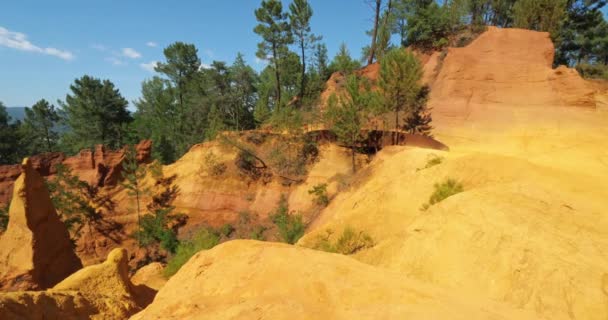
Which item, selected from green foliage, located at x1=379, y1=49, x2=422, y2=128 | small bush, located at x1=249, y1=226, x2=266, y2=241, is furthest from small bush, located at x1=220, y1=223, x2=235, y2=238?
green foliage, located at x1=379, y1=49, x2=422, y2=128

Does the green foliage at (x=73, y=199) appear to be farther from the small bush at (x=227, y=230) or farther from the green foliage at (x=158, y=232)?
the small bush at (x=227, y=230)

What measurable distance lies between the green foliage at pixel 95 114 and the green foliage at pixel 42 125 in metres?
6.94

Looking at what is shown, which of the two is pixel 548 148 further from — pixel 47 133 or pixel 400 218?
pixel 47 133

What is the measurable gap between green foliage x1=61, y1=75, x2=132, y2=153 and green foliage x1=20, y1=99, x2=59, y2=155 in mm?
6942

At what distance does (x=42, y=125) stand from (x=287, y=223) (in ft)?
140

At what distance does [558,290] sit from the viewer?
4.58 meters

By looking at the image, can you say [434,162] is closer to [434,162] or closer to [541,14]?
[434,162]

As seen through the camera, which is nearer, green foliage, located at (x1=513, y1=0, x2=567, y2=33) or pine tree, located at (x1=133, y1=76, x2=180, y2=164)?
green foliage, located at (x1=513, y1=0, x2=567, y2=33)

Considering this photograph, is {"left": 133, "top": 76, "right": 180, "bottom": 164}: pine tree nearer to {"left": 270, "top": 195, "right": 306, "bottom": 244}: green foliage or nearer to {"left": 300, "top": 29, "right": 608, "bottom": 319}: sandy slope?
{"left": 270, "top": 195, "right": 306, "bottom": 244}: green foliage

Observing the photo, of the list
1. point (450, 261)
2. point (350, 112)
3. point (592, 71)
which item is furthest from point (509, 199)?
point (592, 71)

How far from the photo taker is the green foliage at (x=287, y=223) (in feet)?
51.6

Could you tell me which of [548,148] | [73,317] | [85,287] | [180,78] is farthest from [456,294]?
[180,78]

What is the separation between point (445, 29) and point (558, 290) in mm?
26715

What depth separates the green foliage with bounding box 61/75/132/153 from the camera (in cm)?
3359
